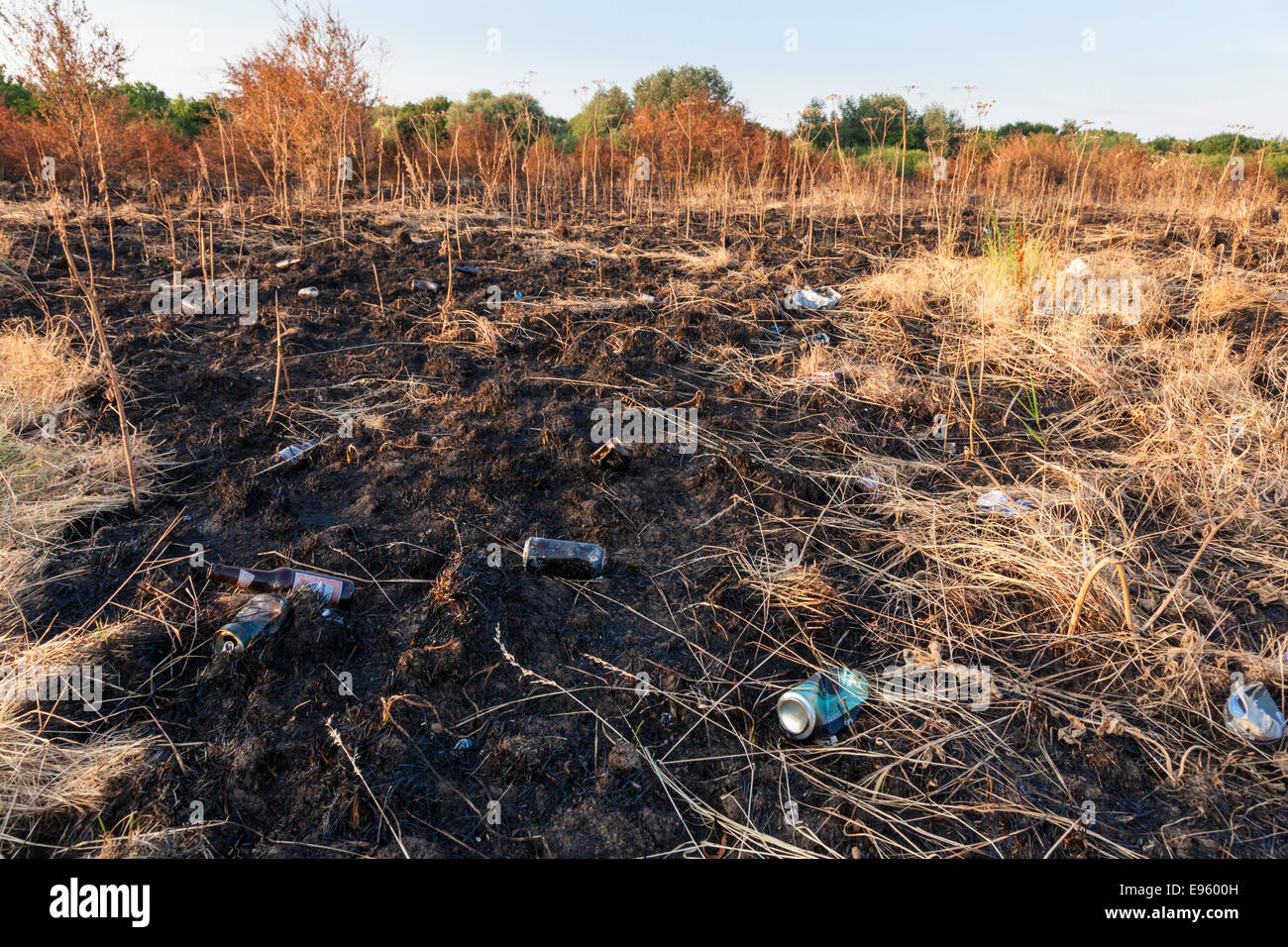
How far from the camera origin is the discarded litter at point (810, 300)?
5.16 metres

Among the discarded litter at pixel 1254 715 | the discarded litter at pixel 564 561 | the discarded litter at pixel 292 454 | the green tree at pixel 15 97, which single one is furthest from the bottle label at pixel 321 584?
the green tree at pixel 15 97

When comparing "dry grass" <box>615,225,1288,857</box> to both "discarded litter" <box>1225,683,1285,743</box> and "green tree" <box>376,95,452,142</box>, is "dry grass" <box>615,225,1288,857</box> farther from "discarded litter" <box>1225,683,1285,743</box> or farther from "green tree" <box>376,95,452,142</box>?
"green tree" <box>376,95,452,142</box>

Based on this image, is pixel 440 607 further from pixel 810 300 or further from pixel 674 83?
pixel 674 83

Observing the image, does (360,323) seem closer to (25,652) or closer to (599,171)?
(25,652)

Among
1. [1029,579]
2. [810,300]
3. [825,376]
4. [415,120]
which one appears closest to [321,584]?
[1029,579]

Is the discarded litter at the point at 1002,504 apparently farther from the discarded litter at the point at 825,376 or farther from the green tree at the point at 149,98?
the green tree at the point at 149,98

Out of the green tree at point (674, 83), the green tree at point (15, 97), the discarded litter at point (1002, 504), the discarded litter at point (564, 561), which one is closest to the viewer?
the discarded litter at point (564, 561)

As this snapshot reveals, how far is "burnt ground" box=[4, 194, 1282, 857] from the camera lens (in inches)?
63.6

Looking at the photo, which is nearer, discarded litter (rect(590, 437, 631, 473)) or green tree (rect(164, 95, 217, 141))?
discarded litter (rect(590, 437, 631, 473))

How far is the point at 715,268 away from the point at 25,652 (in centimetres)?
532

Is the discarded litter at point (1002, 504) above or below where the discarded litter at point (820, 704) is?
above

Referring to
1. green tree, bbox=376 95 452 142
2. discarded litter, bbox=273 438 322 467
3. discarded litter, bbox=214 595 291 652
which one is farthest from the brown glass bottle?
green tree, bbox=376 95 452 142

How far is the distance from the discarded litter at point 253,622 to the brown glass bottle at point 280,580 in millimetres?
102

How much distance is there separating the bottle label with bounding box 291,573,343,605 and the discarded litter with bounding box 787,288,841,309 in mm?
→ 3948
